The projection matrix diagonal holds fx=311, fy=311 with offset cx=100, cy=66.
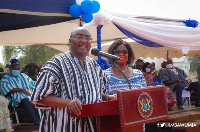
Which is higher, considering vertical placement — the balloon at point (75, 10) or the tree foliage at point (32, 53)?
the tree foliage at point (32, 53)

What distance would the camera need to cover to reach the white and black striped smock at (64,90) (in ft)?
7.27

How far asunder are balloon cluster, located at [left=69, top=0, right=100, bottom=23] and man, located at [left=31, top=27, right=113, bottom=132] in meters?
2.25

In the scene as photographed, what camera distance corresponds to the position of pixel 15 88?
263 inches

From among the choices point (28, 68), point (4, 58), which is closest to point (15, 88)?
point (28, 68)

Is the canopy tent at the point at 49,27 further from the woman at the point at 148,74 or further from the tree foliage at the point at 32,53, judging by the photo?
the tree foliage at the point at 32,53

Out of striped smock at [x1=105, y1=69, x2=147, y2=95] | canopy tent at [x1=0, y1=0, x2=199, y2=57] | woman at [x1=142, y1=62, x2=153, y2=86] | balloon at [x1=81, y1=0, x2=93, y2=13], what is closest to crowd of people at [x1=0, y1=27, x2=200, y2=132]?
striped smock at [x1=105, y1=69, x2=147, y2=95]

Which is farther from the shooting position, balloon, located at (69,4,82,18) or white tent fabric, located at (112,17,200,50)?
white tent fabric, located at (112,17,200,50)

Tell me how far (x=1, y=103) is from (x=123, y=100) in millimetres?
4399

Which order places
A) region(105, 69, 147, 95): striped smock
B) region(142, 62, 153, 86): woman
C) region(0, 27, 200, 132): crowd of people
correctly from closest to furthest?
region(0, 27, 200, 132): crowd of people < region(105, 69, 147, 95): striped smock < region(142, 62, 153, 86): woman

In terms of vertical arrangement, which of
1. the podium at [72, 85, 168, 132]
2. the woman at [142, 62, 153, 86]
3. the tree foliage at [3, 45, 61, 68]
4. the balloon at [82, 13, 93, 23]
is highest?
the tree foliage at [3, 45, 61, 68]

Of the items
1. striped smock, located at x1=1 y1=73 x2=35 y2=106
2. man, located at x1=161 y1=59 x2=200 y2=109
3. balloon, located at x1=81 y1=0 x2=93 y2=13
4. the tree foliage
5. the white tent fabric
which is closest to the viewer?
balloon, located at x1=81 y1=0 x2=93 y2=13

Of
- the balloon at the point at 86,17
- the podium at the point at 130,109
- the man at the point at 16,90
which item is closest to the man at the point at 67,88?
the podium at the point at 130,109

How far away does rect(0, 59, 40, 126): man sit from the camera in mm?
6590

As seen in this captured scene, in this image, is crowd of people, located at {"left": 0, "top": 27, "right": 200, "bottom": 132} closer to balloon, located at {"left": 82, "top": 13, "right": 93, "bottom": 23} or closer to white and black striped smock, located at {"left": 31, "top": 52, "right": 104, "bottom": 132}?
white and black striped smock, located at {"left": 31, "top": 52, "right": 104, "bottom": 132}
